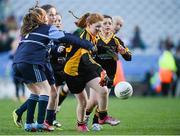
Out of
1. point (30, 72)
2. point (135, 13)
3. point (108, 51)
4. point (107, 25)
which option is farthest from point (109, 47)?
point (135, 13)

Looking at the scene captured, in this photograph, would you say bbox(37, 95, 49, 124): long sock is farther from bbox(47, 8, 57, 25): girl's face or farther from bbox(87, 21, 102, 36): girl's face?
bbox(47, 8, 57, 25): girl's face

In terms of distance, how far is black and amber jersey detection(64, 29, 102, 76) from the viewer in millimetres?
10527

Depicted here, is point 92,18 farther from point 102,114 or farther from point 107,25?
point 102,114

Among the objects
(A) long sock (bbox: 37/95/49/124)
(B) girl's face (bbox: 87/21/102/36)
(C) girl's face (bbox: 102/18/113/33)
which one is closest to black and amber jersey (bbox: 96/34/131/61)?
(C) girl's face (bbox: 102/18/113/33)

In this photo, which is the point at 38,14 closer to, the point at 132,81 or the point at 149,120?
the point at 149,120

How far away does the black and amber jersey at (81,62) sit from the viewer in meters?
10.5

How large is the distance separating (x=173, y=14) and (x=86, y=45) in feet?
66.1

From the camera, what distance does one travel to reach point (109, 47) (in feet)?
38.0

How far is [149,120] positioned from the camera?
43.2 feet

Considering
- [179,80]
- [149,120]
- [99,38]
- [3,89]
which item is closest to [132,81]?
[179,80]

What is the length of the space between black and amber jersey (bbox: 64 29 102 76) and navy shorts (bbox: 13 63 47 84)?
0.45 metres

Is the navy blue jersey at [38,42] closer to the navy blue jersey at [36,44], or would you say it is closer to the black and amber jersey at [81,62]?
the navy blue jersey at [36,44]

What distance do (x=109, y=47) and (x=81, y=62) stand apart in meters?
1.13

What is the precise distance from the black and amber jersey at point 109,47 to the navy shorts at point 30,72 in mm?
1484
